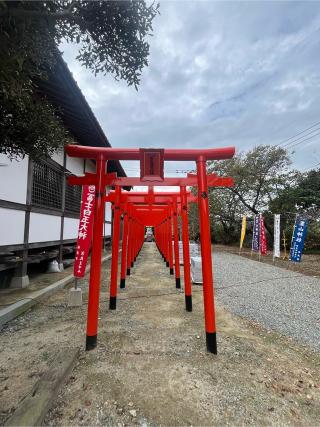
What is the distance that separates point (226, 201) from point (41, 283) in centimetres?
2006

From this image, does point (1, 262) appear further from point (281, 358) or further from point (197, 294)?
point (281, 358)

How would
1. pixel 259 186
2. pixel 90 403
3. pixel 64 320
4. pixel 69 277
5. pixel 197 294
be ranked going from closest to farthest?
pixel 90 403, pixel 64 320, pixel 197 294, pixel 69 277, pixel 259 186

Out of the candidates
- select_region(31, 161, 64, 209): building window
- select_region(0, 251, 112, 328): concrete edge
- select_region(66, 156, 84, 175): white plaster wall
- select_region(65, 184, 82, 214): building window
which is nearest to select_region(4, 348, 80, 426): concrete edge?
select_region(0, 251, 112, 328): concrete edge

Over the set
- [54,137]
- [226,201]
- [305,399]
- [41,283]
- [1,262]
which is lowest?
[305,399]

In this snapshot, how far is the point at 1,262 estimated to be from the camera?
5.09 metres

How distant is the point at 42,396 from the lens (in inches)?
82.4

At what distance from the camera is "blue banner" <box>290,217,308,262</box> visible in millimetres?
11991

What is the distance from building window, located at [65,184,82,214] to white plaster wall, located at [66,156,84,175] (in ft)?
1.84

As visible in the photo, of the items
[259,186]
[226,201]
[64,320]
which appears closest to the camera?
[64,320]

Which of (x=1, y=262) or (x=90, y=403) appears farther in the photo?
(x=1, y=262)

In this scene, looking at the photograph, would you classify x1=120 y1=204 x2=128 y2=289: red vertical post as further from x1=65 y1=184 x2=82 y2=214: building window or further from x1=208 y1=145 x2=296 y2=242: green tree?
x1=208 y1=145 x2=296 y2=242: green tree

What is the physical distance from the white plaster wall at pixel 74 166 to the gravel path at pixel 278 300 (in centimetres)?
598

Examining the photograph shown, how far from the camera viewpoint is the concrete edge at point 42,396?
1.86m

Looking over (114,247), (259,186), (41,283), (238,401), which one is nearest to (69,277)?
(41,283)
